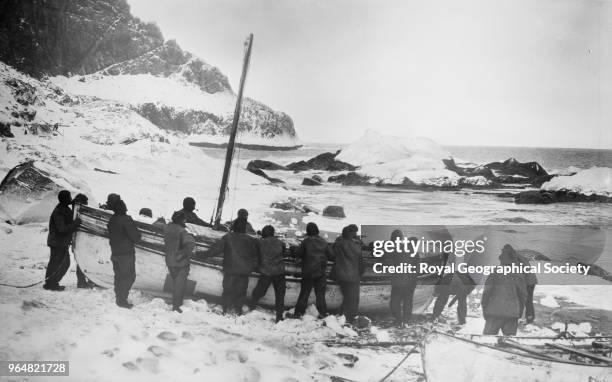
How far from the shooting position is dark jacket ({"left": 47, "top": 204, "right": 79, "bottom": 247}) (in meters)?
3.53

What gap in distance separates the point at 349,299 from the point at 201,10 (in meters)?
3.23

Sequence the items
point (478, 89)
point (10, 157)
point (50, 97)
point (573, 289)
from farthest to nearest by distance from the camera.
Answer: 1. point (478, 89)
2. point (573, 289)
3. point (50, 97)
4. point (10, 157)

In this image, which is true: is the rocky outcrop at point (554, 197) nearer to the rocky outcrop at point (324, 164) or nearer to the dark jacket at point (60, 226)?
the rocky outcrop at point (324, 164)

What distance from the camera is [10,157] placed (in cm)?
385

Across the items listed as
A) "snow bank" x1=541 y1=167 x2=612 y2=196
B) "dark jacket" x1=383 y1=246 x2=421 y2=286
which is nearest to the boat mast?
"dark jacket" x1=383 y1=246 x2=421 y2=286

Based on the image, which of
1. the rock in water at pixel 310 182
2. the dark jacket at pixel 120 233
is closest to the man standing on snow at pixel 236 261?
the dark jacket at pixel 120 233

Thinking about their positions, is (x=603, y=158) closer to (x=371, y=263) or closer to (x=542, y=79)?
(x=542, y=79)

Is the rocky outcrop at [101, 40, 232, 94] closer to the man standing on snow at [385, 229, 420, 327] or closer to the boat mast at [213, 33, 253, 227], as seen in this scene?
the boat mast at [213, 33, 253, 227]

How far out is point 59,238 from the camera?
11.7ft

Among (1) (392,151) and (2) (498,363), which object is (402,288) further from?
(1) (392,151)

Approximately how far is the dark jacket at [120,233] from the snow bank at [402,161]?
2.38 m

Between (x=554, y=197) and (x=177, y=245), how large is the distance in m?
4.39

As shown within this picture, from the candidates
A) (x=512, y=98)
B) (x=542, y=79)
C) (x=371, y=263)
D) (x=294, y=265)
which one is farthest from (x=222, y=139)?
(x=542, y=79)

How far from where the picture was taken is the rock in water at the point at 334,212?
4.61 meters
